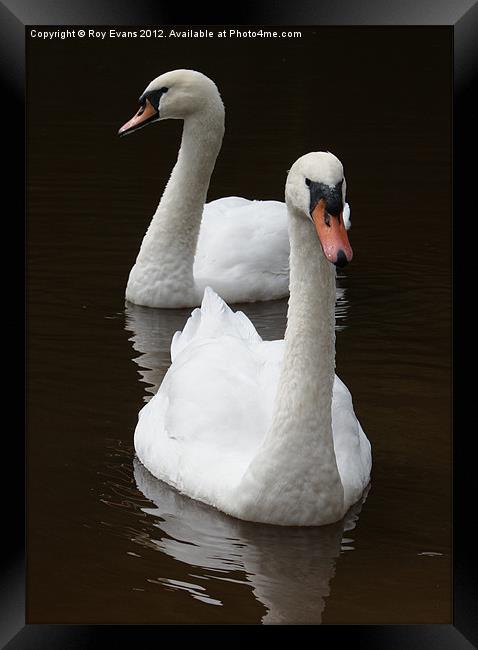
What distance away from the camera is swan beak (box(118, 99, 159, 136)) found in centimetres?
936

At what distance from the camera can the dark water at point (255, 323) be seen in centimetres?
546

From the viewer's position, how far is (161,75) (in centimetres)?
959

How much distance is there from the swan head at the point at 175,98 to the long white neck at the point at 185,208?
74 mm

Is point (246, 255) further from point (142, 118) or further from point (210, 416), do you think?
point (210, 416)

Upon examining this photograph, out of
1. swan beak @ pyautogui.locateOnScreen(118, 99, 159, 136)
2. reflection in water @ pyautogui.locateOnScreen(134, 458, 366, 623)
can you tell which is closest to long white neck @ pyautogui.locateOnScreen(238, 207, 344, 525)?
reflection in water @ pyautogui.locateOnScreen(134, 458, 366, 623)

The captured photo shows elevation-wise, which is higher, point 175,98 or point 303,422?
point 175,98

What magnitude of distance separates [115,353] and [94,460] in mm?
1802

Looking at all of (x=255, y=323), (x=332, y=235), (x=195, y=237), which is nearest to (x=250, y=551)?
(x=332, y=235)

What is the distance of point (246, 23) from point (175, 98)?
16.9ft

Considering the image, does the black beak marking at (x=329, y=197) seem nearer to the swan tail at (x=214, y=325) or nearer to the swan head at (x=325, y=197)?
the swan head at (x=325, y=197)

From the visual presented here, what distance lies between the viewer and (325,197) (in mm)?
5363

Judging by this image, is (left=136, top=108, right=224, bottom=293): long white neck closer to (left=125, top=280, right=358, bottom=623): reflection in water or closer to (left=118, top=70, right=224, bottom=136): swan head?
(left=118, top=70, right=224, bottom=136): swan head

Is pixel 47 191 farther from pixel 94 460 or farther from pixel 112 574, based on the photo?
pixel 112 574

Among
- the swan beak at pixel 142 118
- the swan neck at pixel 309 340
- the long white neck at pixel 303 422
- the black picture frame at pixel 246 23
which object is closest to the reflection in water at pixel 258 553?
the long white neck at pixel 303 422
